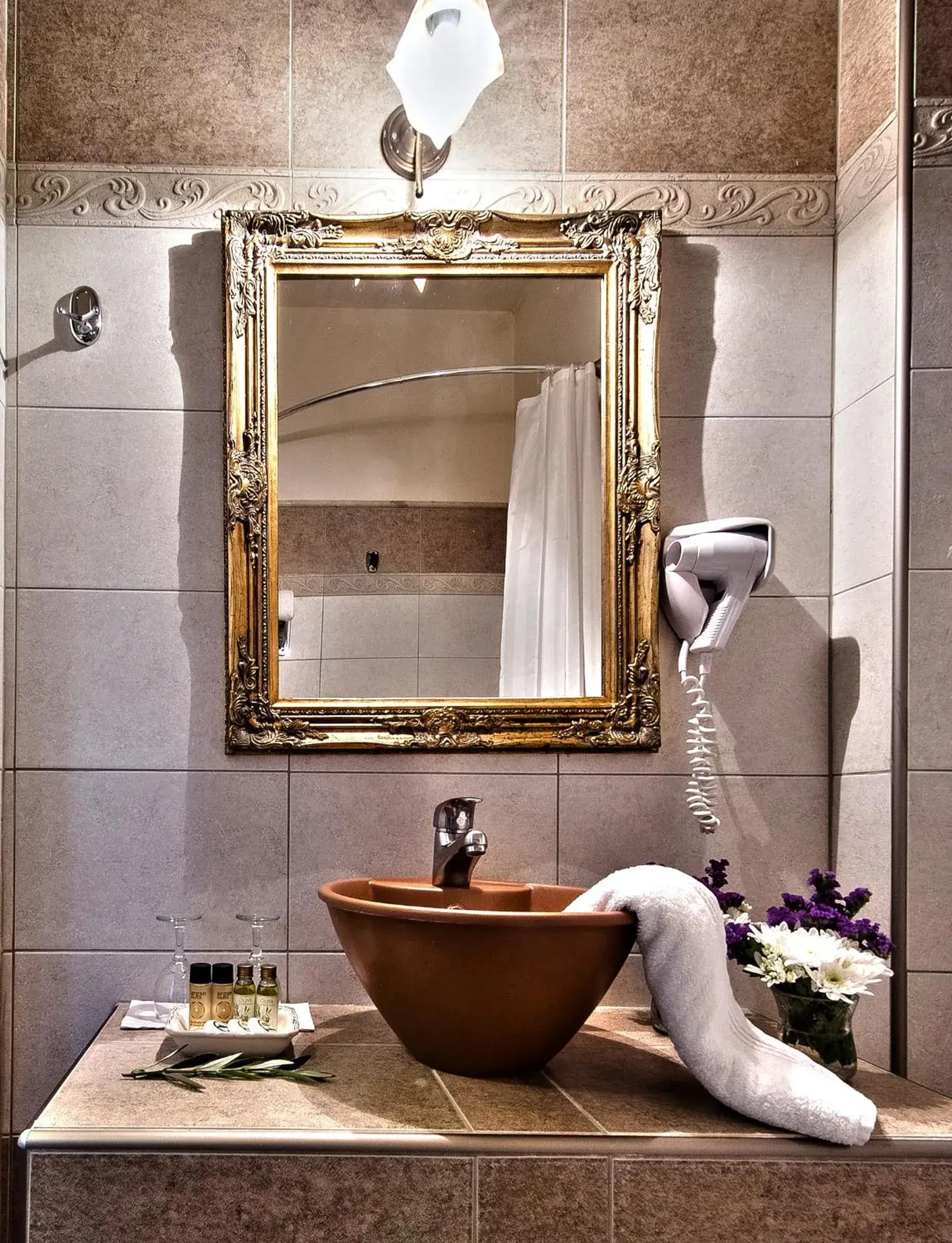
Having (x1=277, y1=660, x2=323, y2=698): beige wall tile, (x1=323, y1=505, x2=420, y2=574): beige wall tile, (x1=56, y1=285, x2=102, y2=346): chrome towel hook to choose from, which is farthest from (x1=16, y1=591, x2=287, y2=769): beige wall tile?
(x1=56, y1=285, x2=102, y2=346): chrome towel hook

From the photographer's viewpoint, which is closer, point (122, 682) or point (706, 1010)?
point (706, 1010)

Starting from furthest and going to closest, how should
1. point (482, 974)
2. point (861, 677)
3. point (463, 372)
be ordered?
1. point (463, 372)
2. point (861, 677)
3. point (482, 974)

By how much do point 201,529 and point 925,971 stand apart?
129cm

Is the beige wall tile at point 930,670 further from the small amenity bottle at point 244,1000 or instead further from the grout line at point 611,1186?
the small amenity bottle at point 244,1000

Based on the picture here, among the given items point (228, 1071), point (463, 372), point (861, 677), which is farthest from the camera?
point (463, 372)

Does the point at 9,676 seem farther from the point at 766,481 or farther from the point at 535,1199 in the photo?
the point at 766,481

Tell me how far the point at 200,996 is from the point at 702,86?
165 centimetres

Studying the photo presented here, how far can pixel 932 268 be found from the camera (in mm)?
1689

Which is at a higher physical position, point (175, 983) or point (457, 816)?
point (457, 816)

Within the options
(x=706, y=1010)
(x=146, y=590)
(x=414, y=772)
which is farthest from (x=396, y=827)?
(x=706, y=1010)

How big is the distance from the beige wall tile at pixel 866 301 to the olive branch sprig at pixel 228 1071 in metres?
1.29

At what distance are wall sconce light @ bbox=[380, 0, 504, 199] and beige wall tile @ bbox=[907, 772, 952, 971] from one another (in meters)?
1.22

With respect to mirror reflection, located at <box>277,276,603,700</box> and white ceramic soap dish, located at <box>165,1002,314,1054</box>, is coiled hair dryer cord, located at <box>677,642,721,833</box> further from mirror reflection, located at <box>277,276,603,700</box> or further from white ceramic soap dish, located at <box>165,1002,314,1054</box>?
white ceramic soap dish, located at <box>165,1002,314,1054</box>

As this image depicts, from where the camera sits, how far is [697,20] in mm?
1948
